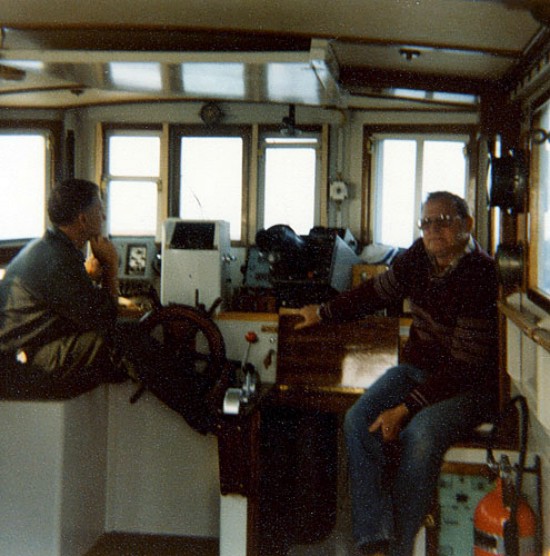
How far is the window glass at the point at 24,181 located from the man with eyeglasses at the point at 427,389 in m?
3.80

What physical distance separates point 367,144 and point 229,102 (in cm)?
118

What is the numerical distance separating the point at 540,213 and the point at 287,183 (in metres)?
3.15

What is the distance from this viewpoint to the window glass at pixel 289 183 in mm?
5836

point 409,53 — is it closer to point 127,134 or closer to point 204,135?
point 204,135

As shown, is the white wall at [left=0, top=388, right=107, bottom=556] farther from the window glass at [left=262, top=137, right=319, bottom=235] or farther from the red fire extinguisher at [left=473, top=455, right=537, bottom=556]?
the window glass at [left=262, top=137, right=319, bottom=235]

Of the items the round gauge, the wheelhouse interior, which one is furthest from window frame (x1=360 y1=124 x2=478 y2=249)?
the round gauge

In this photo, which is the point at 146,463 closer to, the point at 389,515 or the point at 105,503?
the point at 105,503

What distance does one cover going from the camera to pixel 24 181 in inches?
229

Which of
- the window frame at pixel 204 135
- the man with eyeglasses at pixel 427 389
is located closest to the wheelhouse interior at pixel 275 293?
the man with eyeglasses at pixel 427 389

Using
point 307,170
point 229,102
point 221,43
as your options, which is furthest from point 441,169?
point 221,43

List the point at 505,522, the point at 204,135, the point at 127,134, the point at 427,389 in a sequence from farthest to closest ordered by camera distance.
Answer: the point at 127,134
the point at 204,135
the point at 427,389
the point at 505,522

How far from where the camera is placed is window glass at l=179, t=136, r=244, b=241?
234 inches

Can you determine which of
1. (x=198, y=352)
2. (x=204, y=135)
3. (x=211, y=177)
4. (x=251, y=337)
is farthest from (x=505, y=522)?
(x=204, y=135)

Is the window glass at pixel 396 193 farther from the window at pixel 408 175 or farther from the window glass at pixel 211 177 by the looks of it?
the window glass at pixel 211 177
